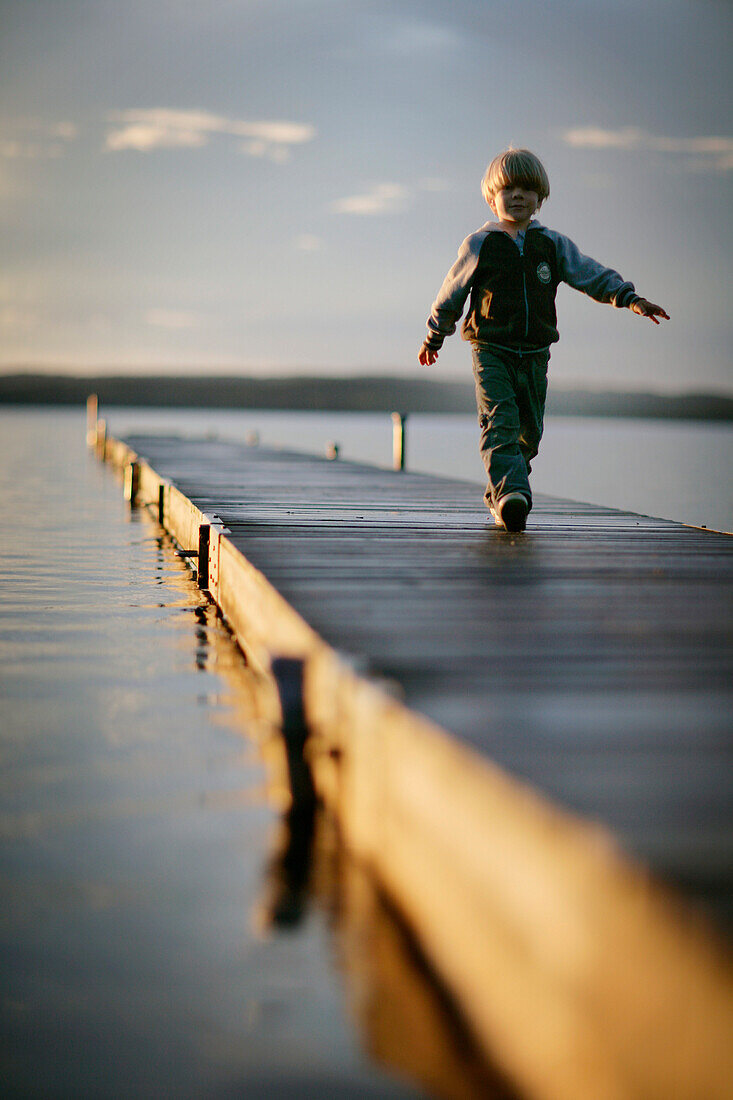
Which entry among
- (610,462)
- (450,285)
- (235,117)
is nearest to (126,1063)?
(450,285)

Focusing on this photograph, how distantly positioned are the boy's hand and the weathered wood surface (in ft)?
3.80

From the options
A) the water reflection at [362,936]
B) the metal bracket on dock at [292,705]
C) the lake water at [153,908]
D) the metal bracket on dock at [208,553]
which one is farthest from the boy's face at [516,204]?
the metal bracket on dock at [292,705]

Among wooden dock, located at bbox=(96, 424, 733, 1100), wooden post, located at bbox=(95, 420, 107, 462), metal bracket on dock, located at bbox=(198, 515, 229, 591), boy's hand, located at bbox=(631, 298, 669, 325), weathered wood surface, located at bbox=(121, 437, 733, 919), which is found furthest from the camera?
wooden post, located at bbox=(95, 420, 107, 462)

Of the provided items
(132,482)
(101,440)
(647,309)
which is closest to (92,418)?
(101,440)

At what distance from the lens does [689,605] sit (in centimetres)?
386

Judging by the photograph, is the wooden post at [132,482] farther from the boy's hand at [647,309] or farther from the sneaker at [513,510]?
the boy's hand at [647,309]

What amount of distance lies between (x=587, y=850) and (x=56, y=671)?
12.8 ft

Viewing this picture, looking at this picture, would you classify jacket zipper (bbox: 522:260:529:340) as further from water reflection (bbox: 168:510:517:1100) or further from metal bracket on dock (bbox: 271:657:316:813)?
metal bracket on dock (bbox: 271:657:316:813)

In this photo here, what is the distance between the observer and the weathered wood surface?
1.85 meters

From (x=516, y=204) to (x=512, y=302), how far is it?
1.62 feet

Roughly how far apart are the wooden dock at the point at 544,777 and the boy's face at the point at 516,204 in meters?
1.81

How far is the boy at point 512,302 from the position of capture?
5473mm

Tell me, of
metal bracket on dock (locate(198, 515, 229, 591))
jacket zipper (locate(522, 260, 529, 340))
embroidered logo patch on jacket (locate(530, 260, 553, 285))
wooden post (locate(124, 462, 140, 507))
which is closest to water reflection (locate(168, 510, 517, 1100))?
metal bracket on dock (locate(198, 515, 229, 591))

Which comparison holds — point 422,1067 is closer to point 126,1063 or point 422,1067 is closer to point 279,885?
point 126,1063
